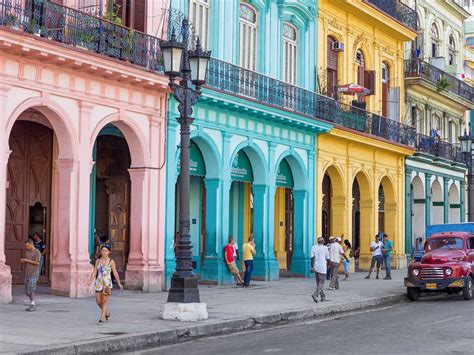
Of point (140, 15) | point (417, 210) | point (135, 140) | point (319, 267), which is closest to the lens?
point (319, 267)

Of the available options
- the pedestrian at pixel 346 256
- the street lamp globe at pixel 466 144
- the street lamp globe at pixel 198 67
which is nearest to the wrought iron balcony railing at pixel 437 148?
the street lamp globe at pixel 466 144

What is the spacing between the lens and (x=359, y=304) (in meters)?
20.2

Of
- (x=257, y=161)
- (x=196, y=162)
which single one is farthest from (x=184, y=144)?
(x=257, y=161)

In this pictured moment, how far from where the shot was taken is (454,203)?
42.4m

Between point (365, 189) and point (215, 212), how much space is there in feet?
35.5

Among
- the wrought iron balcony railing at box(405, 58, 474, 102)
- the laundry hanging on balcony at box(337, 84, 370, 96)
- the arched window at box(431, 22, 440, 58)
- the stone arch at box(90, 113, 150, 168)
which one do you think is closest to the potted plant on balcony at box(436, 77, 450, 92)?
the wrought iron balcony railing at box(405, 58, 474, 102)

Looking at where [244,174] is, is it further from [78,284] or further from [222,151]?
[78,284]

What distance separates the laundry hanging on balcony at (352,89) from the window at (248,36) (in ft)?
15.4

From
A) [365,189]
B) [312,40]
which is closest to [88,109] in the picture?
[312,40]

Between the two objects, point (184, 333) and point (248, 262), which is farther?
point (248, 262)

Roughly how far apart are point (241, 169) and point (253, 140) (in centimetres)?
104

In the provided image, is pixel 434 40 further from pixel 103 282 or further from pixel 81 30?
pixel 103 282

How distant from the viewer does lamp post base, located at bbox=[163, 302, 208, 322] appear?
596 inches

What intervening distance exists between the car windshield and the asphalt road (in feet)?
15.8
